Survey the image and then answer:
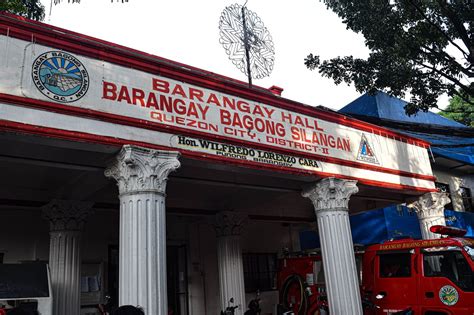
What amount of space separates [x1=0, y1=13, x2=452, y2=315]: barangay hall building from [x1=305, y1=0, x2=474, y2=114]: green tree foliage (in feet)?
5.95

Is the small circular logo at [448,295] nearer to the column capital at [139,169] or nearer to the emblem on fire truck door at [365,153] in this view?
the emblem on fire truck door at [365,153]

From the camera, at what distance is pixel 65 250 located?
10961 millimetres

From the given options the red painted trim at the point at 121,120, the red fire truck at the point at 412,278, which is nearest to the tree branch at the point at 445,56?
the red painted trim at the point at 121,120

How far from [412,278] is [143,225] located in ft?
22.0

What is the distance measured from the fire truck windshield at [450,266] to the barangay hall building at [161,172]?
1858mm

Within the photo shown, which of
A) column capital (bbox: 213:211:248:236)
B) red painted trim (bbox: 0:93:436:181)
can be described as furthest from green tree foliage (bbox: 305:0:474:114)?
column capital (bbox: 213:211:248:236)

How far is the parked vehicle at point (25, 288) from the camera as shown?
28.0 feet

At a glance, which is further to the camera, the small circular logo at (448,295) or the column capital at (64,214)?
the column capital at (64,214)

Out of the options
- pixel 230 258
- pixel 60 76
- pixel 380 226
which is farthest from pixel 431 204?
pixel 60 76

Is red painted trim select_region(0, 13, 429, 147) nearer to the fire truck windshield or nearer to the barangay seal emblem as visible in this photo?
the barangay seal emblem

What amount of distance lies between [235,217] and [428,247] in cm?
677

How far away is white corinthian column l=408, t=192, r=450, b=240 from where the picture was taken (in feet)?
47.3

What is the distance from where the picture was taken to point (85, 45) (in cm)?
806

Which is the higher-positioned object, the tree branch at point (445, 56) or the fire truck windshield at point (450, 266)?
the tree branch at point (445, 56)
